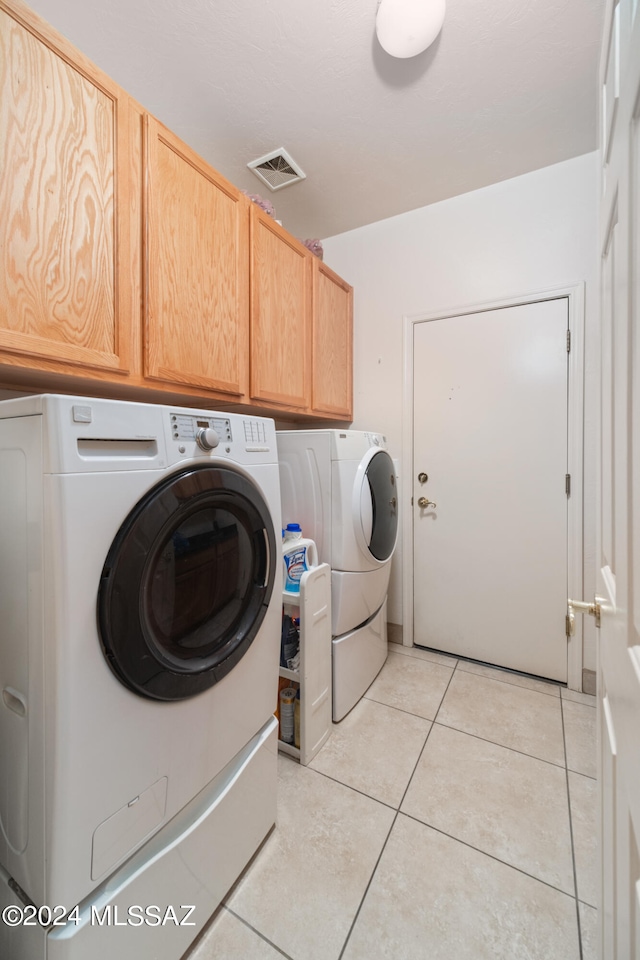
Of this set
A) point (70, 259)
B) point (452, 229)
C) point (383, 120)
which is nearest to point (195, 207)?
point (70, 259)

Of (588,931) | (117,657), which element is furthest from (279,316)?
(588,931)

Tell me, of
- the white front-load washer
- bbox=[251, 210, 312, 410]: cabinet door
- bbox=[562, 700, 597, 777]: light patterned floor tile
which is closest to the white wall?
bbox=[562, 700, 597, 777]: light patterned floor tile

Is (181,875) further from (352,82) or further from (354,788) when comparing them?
(352,82)

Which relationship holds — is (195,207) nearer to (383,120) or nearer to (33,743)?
(383,120)

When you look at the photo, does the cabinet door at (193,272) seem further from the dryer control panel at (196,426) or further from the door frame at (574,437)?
the door frame at (574,437)

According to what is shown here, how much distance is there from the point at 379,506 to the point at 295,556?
52 cm

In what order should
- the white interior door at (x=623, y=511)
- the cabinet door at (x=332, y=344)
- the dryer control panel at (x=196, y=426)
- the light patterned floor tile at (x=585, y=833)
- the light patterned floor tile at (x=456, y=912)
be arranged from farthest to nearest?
the cabinet door at (x=332, y=344), the light patterned floor tile at (x=585, y=833), the light patterned floor tile at (x=456, y=912), the dryer control panel at (x=196, y=426), the white interior door at (x=623, y=511)

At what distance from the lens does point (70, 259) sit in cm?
96

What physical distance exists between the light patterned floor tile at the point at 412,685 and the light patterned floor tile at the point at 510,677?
0.12 m

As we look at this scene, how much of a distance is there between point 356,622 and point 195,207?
1.80 metres

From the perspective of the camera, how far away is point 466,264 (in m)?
2.06

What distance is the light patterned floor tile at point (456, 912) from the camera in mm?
902

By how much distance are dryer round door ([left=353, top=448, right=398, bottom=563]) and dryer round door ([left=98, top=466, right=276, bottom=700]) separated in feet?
2.22

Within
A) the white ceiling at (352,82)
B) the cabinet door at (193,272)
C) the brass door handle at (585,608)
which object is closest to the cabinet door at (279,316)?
the cabinet door at (193,272)
